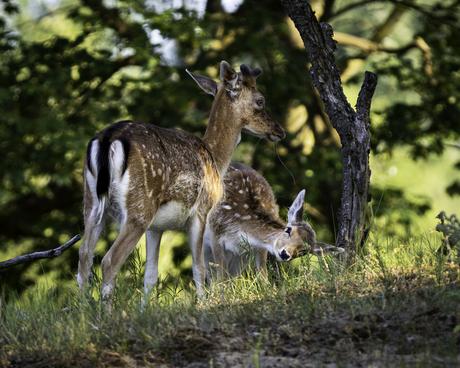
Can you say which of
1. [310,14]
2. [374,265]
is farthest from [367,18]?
[374,265]

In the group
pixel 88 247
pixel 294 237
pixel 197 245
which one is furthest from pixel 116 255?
pixel 294 237

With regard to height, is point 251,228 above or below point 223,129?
below

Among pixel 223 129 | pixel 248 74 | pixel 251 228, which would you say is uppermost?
pixel 248 74

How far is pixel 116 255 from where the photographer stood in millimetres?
4391

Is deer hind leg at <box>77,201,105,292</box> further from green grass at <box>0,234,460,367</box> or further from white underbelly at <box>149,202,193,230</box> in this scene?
white underbelly at <box>149,202,193,230</box>

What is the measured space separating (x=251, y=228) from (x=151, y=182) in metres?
2.20

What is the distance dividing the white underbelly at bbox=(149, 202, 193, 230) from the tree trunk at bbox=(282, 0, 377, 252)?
4.74 feet

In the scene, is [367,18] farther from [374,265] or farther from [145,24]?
[374,265]

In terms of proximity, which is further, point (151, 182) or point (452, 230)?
point (151, 182)

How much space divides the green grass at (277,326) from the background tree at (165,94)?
5025 mm

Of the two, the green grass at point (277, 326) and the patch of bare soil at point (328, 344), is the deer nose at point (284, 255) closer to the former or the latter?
the green grass at point (277, 326)

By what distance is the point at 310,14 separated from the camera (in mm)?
5102

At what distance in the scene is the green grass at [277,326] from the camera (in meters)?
3.27

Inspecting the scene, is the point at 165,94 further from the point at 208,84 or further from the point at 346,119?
the point at 346,119
